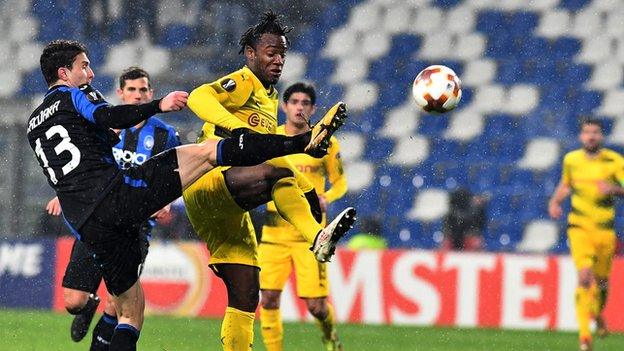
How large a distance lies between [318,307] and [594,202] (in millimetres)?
4504

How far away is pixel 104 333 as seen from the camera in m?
7.91

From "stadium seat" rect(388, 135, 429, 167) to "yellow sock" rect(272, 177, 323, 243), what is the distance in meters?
11.3

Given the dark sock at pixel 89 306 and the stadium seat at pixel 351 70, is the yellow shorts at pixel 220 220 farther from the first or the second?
the stadium seat at pixel 351 70

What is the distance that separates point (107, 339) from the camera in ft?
25.9

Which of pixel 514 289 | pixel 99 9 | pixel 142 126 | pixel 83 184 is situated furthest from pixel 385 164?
pixel 83 184

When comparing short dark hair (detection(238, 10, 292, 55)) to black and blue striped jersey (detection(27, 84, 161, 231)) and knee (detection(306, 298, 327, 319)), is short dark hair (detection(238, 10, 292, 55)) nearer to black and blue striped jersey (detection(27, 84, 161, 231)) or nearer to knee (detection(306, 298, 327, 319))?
black and blue striped jersey (detection(27, 84, 161, 231))

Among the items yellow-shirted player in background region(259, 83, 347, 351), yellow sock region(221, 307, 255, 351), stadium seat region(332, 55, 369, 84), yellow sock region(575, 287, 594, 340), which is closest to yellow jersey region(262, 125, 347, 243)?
yellow-shirted player in background region(259, 83, 347, 351)

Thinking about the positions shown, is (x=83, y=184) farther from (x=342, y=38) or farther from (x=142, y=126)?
(x=342, y=38)

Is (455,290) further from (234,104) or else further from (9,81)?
(9,81)

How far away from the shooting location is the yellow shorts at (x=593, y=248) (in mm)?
12466

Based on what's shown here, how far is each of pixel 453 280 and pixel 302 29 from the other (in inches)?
245

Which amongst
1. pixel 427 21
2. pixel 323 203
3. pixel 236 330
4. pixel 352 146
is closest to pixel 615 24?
pixel 427 21

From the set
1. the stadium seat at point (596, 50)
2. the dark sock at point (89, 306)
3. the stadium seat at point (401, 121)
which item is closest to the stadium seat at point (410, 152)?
the stadium seat at point (401, 121)

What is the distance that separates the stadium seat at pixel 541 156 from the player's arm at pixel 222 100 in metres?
11.2
